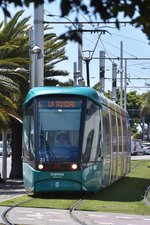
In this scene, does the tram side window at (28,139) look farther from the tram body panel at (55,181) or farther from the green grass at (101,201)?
the green grass at (101,201)

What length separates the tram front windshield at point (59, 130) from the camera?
1739 centimetres

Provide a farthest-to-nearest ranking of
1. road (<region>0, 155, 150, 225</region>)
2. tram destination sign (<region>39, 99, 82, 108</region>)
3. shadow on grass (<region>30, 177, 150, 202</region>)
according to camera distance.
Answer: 1. shadow on grass (<region>30, 177, 150, 202</region>)
2. tram destination sign (<region>39, 99, 82, 108</region>)
3. road (<region>0, 155, 150, 225</region>)

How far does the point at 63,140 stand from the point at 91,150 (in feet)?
2.83

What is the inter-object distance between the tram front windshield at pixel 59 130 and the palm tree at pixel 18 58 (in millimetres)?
7380

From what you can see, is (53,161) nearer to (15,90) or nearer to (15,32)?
(15,90)

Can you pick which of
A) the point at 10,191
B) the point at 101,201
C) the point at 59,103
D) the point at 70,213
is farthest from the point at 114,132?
the point at 70,213

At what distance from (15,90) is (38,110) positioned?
6.58 metres

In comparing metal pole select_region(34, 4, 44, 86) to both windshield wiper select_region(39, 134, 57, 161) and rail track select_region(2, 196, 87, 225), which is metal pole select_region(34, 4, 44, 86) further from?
rail track select_region(2, 196, 87, 225)

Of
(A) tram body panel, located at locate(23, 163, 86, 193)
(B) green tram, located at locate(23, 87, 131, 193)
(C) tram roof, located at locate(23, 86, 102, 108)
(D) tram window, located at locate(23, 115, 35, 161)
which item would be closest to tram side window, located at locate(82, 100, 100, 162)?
(B) green tram, located at locate(23, 87, 131, 193)

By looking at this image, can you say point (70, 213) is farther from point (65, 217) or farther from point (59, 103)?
point (59, 103)

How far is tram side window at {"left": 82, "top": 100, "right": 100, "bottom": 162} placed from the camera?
57.1 ft

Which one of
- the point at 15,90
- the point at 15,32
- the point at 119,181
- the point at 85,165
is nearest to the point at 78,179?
the point at 85,165

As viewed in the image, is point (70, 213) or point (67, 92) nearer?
point (70, 213)

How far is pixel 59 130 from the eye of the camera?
17.5m
